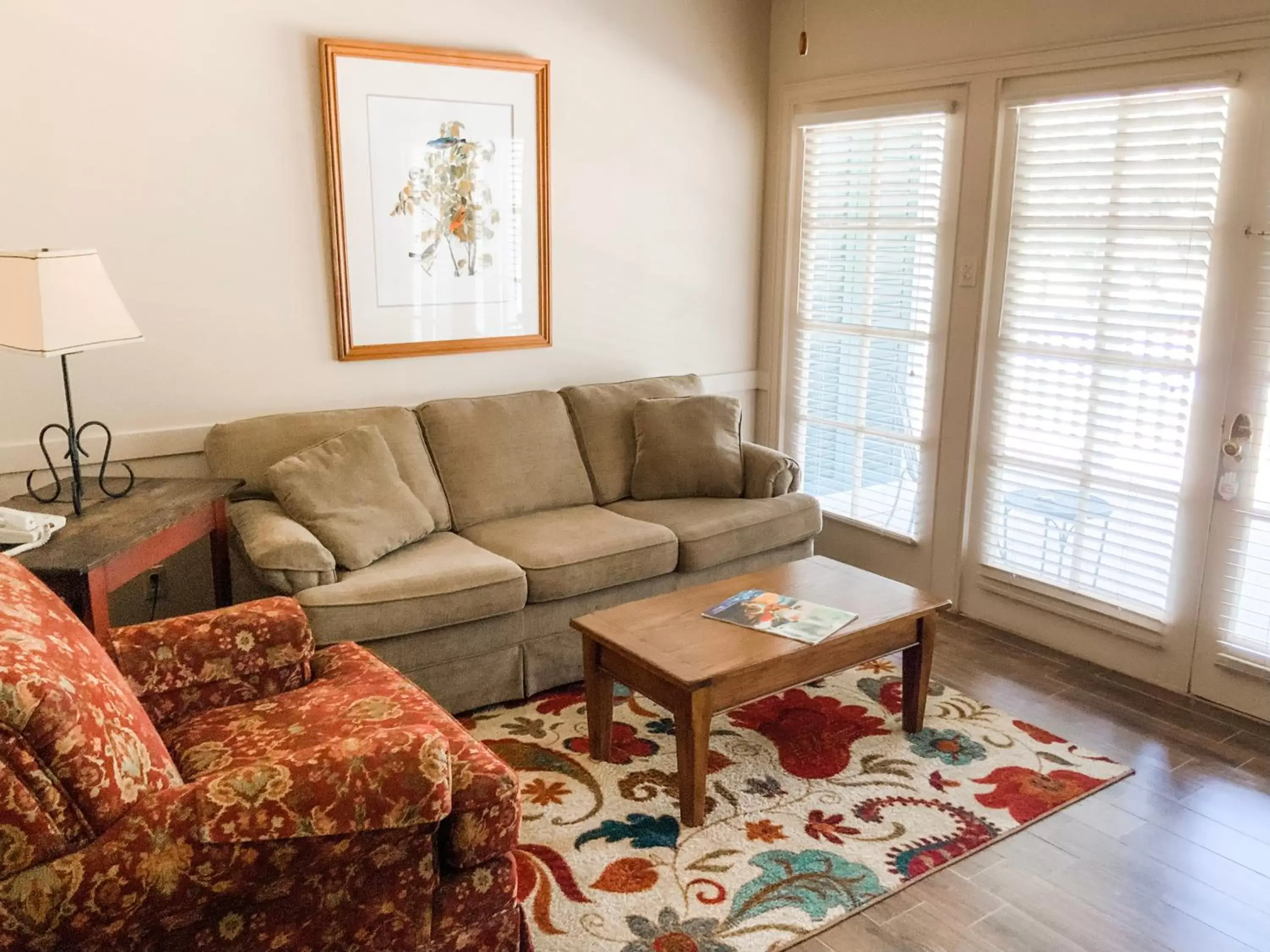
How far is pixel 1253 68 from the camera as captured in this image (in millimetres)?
3107

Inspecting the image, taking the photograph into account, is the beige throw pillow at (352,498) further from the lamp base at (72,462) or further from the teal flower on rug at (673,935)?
the teal flower on rug at (673,935)

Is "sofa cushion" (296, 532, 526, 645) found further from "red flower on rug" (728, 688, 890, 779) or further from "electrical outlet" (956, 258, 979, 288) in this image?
"electrical outlet" (956, 258, 979, 288)

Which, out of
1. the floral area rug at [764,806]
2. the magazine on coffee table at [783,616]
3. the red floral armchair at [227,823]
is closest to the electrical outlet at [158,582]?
the floral area rug at [764,806]

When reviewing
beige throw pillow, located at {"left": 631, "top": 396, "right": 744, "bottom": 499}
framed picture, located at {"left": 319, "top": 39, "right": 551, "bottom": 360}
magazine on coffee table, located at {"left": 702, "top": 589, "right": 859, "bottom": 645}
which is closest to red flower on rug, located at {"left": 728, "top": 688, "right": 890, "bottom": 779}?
magazine on coffee table, located at {"left": 702, "top": 589, "right": 859, "bottom": 645}

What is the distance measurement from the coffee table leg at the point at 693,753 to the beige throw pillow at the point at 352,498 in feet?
3.86

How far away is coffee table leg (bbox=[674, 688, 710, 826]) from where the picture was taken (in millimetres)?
2582

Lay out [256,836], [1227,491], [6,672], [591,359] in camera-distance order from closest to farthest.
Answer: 1. [6,672]
2. [256,836]
3. [1227,491]
4. [591,359]

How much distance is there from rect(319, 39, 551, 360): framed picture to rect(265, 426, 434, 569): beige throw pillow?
0.56 meters

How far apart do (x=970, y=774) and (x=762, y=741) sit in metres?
0.60

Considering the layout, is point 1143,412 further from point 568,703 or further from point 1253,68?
point 568,703

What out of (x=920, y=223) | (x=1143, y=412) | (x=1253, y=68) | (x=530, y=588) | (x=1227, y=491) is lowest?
(x=530, y=588)

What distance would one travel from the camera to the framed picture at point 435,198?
3.68 m

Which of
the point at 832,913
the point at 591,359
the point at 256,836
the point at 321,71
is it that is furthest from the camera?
the point at 591,359

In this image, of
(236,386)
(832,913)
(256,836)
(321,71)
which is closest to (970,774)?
(832,913)
